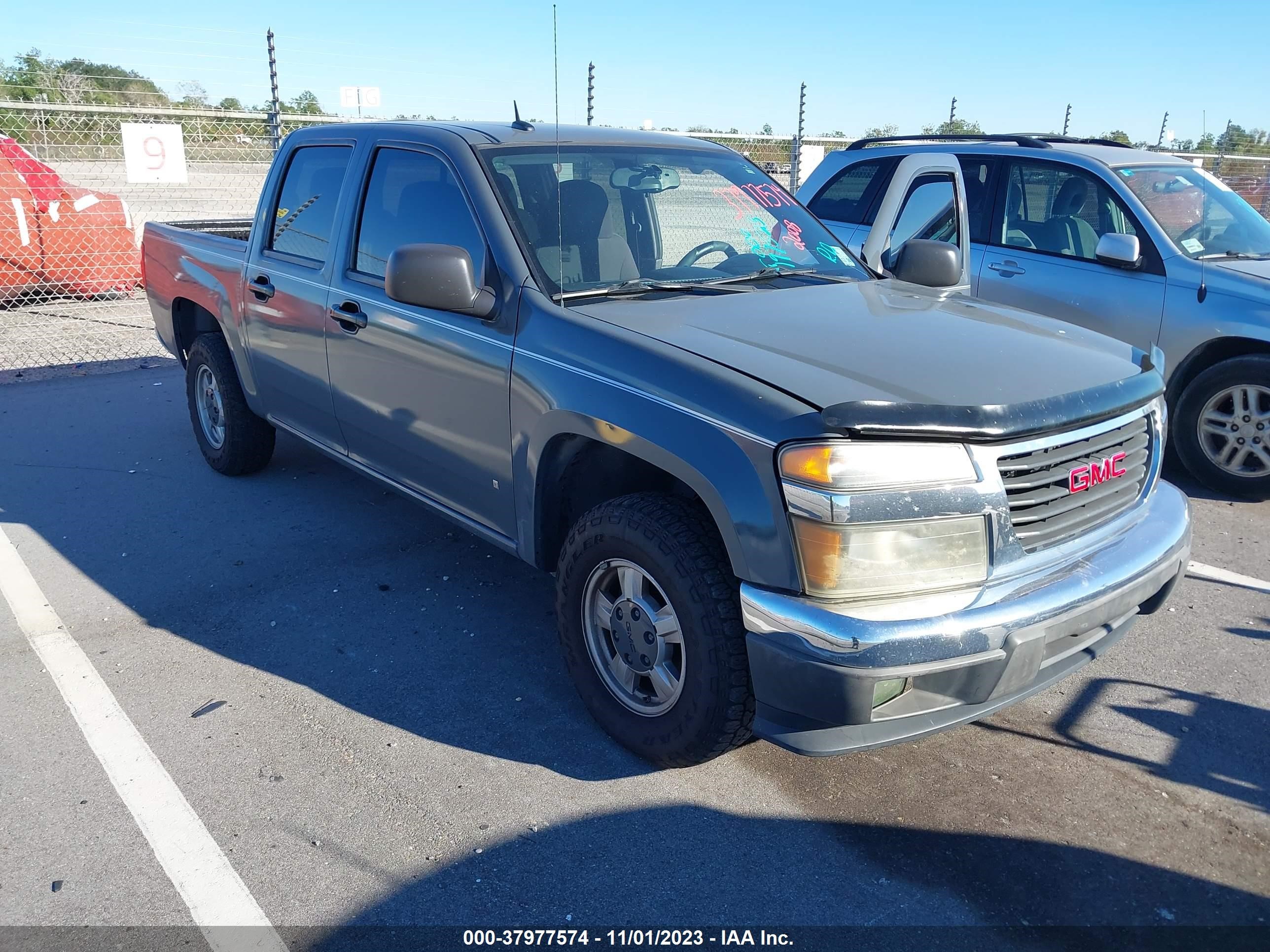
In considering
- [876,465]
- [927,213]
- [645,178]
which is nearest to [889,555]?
[876,465]

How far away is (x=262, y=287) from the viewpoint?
479 centimetres

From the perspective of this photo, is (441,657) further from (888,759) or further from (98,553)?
(98,553)

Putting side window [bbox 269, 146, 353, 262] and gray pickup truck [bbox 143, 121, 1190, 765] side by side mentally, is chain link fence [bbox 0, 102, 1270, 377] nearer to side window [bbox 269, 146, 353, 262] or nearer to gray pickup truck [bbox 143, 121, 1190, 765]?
side window [bbox 269, 146, 353, 262]

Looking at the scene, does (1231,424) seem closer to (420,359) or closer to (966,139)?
(966,139)

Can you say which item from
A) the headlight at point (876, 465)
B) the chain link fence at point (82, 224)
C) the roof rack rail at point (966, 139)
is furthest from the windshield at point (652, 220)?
the chain link fence at point (82, 224)

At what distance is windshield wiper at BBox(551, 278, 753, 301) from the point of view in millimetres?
3369

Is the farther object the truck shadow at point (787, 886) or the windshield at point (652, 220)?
the windshield at point (652, 220)

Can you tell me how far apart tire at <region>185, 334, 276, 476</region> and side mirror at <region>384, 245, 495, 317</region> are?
2530 millimetres

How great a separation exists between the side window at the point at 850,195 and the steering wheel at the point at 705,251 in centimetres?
340

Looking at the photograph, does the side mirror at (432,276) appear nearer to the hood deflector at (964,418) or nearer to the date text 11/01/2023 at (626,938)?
the hood deflector at (964,418)

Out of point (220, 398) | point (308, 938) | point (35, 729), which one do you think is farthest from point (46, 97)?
point (308, 938)

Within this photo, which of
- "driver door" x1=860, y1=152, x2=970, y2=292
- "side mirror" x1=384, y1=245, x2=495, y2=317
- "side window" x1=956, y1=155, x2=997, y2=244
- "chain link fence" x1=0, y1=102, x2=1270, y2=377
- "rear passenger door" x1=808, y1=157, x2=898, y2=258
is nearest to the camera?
"side mirror" x1=384, y1=245, x2=495, y2=317

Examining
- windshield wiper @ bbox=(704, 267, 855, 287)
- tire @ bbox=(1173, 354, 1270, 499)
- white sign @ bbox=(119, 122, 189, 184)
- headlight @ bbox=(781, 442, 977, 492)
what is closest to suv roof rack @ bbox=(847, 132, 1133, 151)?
tire @ bbox=(1173, 354, 1270, 499)

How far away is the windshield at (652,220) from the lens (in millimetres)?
3545
